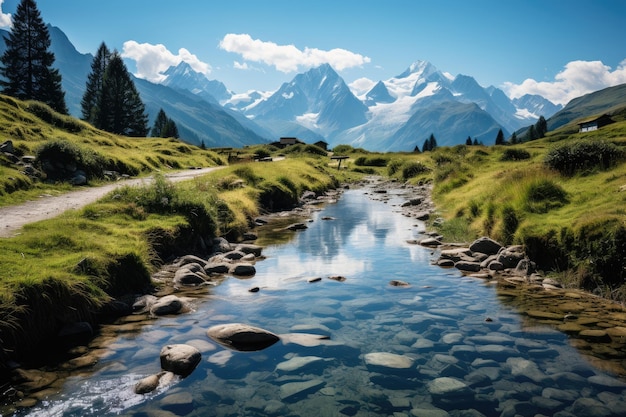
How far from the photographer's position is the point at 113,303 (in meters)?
11.4

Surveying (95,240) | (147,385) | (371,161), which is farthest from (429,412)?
(371,161)

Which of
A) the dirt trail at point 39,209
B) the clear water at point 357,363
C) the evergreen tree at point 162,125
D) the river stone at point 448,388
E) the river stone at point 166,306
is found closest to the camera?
the clear water at point 357,363

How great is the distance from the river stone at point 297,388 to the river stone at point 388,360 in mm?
1383

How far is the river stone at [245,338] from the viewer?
970cm

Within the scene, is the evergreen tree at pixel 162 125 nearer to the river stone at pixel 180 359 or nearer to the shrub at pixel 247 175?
the shrub at pixel 247 175

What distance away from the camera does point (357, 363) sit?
888 cm

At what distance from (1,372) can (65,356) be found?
44.7 inches

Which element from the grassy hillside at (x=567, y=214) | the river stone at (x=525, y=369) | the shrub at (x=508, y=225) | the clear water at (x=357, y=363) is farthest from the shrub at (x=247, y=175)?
the river stone at (x=525, y=369)

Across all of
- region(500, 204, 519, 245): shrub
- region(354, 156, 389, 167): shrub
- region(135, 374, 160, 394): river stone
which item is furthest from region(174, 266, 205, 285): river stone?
region(354, 156, 389, 167): shrub

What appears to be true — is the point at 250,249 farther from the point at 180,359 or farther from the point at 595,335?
the point at 595,335

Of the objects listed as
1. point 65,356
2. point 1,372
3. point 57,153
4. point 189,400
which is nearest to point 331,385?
point 189,400

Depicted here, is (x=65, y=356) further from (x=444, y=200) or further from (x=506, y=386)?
(x=444, y=200)

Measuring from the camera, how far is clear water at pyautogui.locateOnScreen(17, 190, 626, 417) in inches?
288

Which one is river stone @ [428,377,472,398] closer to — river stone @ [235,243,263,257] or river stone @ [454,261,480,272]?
river stone @ [454,261,480,272]
